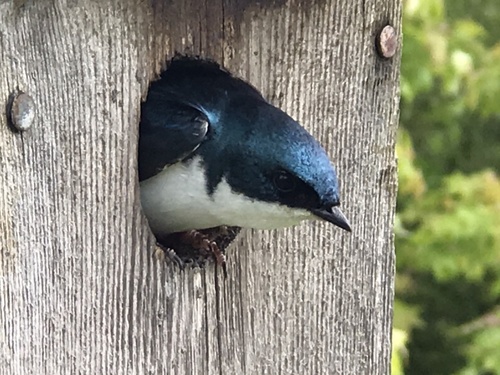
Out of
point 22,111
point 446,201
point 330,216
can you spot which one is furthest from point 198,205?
point 446,201

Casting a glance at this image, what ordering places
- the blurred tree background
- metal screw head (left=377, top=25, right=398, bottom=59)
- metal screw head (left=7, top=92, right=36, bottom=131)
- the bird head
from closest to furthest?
metal screw head (left=7, top=92, right=36, bottom=131) < the bird head < metal screw head (left=377, top=25, right=398, bottom=59) < the blurred tree background

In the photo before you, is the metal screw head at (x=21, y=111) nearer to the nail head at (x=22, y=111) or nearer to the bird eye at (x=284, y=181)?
the nail head at (x=22, y=111)

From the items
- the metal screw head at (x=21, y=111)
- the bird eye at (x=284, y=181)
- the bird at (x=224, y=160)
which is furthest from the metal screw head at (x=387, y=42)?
the metal screw head at (x=21, y=111)

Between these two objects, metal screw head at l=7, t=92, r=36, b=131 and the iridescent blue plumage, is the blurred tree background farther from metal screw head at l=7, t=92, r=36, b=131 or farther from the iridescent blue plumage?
metal screw head at l=7, t=92, r=36, b=131

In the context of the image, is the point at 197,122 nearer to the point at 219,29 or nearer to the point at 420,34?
the point at 219,29

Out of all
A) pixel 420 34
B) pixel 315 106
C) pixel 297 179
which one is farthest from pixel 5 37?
pixel 420 34

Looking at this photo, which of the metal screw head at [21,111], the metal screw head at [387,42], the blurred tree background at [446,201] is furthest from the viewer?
the blurred tree background at [446,201]

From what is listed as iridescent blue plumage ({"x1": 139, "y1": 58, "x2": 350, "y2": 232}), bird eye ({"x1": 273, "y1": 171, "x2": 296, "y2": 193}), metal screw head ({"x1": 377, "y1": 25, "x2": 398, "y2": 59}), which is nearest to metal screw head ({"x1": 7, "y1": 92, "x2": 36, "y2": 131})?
iridescent blue plumage ({"x1": 139, "y1": 58, "x2": 350, "y2": 232})
